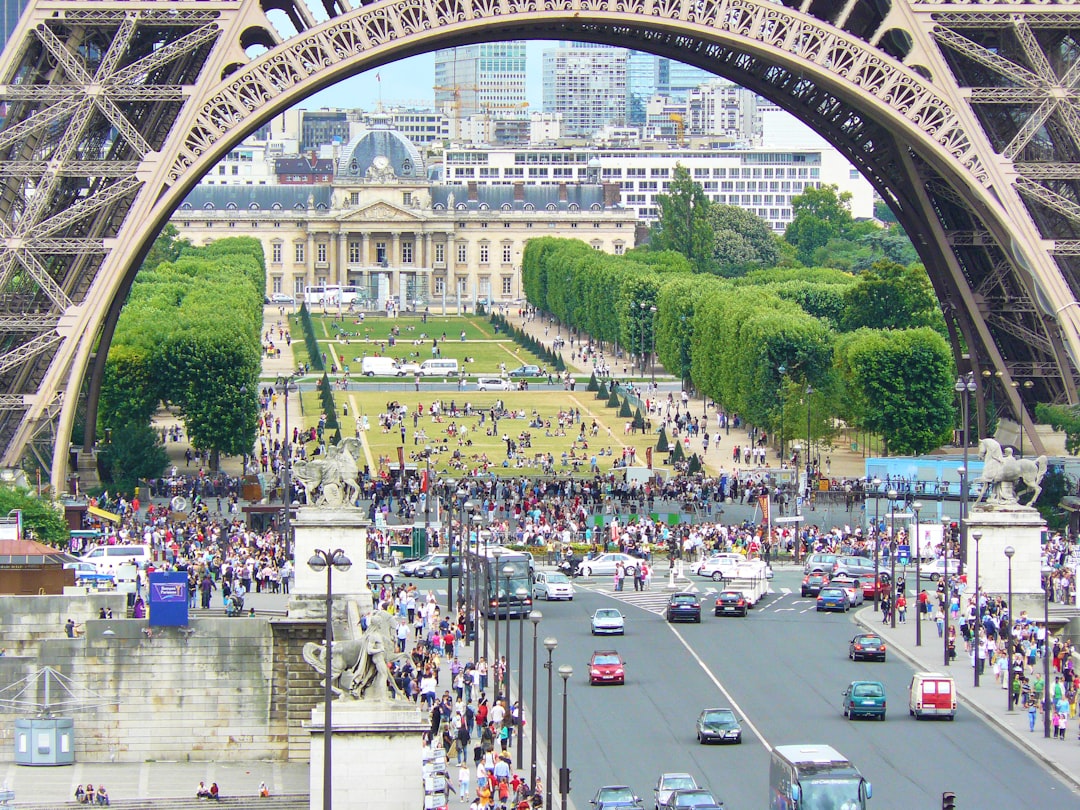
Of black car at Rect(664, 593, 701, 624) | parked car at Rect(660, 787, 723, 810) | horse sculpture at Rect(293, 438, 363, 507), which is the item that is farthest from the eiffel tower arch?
parked car at Rect(660, 787, 723, 810)

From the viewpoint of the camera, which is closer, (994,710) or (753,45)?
(994,710)

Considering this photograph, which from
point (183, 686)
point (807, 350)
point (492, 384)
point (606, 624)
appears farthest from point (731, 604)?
point (492, 384)

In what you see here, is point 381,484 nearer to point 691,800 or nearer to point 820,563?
point 820,563

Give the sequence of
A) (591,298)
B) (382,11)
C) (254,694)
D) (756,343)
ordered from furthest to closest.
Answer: (591,298) → (756,343) → (382,11) → (254,694)

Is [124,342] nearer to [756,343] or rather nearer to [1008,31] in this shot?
[756,343]

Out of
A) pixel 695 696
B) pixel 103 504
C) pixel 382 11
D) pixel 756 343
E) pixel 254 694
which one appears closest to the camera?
pixel 254 694

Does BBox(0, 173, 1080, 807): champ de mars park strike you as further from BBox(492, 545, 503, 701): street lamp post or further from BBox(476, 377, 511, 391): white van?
BBox(492, 545, 503, 701): street lamp post

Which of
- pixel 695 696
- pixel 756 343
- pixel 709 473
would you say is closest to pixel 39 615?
pixel 695 696
